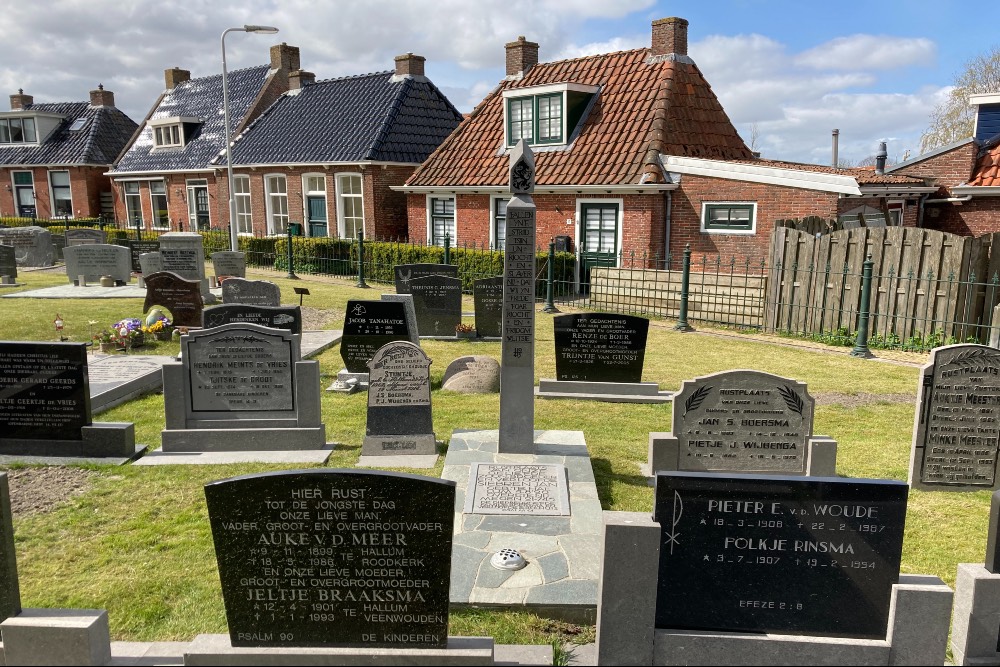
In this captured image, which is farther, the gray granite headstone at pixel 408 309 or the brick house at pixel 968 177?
the brick house at pixel 968 177

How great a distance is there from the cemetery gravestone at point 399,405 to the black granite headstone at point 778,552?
4193mm

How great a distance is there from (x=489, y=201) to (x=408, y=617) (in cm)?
2011

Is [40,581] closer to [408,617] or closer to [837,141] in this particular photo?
[408,617]

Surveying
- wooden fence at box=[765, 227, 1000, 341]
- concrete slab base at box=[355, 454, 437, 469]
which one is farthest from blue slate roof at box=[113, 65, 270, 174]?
concrete slab base at box=[355, 454, 437, 469]

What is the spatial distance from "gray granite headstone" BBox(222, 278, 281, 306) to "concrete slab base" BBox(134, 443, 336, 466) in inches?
225

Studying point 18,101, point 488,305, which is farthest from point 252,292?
point 18,101

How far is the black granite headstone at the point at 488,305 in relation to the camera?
45.0 ft

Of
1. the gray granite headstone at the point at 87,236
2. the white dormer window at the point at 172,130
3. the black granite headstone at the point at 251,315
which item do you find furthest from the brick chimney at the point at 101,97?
the black granite headstone at the point at 251,315

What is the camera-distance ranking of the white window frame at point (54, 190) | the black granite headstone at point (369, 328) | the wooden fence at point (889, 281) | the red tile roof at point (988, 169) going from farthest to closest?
the white window frame at point (54, 190)
the red tile roof at point (988, 169)
the wooden fence at point (889, 281)
the black granite headstone at point (369, 328)

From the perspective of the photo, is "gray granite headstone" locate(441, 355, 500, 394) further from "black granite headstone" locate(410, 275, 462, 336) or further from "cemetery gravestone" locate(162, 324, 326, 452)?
"black granite headstone" locate(410, 275, 462, 336)

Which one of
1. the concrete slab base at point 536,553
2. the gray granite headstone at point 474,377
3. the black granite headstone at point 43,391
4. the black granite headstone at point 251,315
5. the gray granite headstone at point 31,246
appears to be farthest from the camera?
the gray granite headstone at point 31,246

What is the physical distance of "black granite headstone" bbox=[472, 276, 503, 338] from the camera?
13.7m

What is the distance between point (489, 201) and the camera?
2286cm

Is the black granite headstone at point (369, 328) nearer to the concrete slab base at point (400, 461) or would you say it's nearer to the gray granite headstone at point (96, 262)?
the concrete slab base at point (400, 461)
